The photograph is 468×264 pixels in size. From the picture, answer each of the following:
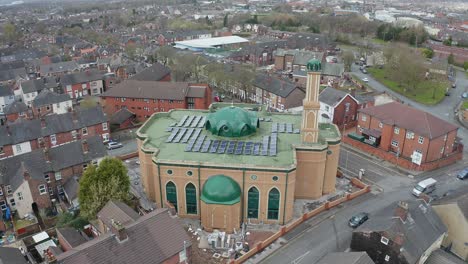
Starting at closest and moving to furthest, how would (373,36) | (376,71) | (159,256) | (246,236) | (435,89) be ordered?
(159,256) < (246,236) < (435,89) < (376,71) < (373,36)

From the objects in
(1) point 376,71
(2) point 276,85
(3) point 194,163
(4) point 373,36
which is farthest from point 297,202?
(4) point 373,36

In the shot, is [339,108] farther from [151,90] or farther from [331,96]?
[151,90]

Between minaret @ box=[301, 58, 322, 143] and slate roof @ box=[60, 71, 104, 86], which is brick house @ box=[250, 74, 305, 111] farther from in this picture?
slate roof @ box=[60, 71, 104, 86]

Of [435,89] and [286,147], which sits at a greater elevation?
[286,147]

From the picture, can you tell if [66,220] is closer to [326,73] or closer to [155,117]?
[155,117]

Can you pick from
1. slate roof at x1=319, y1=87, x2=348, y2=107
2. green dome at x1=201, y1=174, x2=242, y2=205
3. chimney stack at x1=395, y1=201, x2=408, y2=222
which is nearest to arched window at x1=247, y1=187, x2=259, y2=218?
green dome at x1=201, y1=174, x2=242, y2=205
